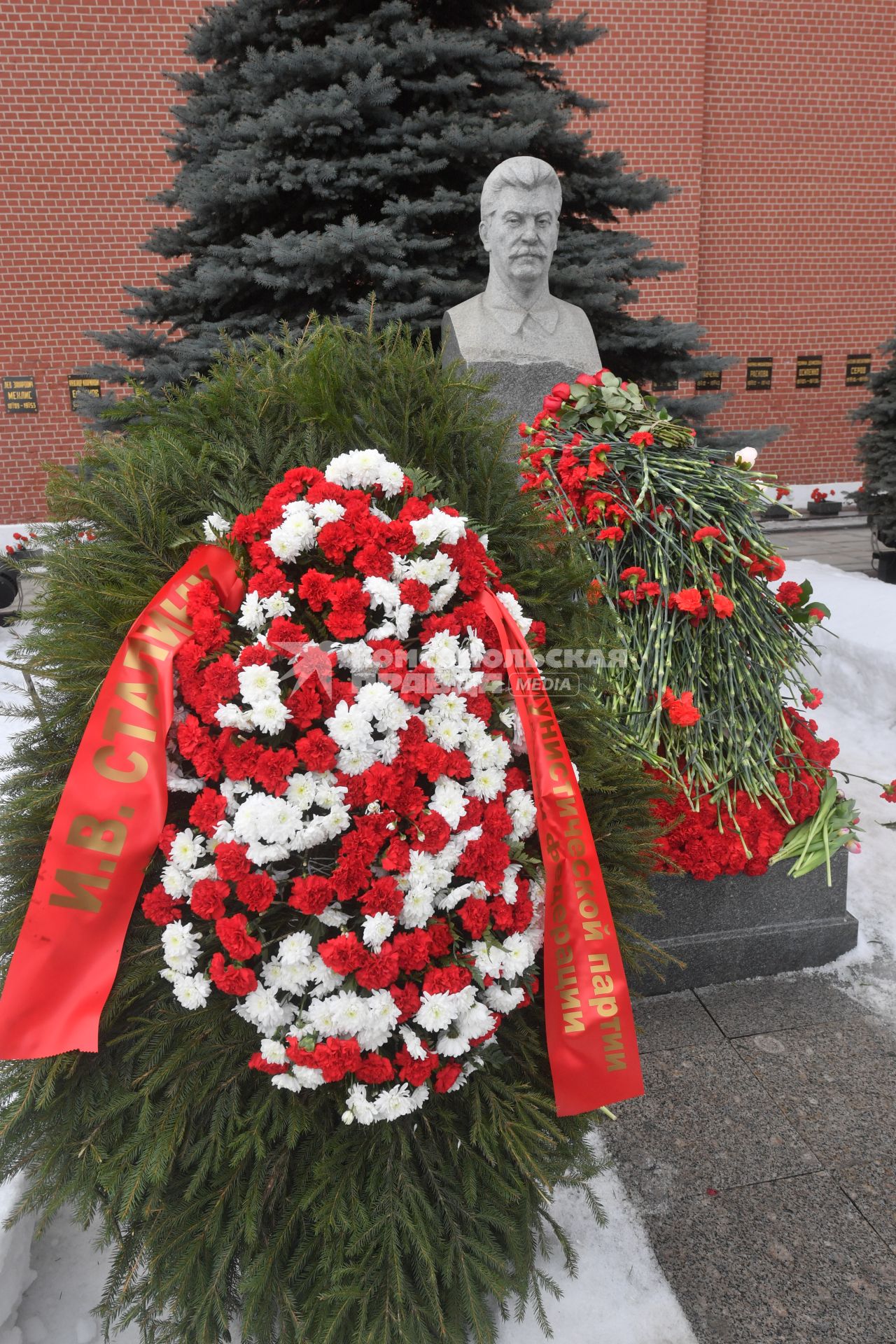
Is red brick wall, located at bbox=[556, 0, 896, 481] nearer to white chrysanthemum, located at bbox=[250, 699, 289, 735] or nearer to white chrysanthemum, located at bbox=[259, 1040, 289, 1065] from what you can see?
white chrysanthemum, located at bbox=[250, 699, 289, 735]

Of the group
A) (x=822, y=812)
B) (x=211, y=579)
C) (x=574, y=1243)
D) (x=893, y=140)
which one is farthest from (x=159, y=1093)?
(x=893, y=140)

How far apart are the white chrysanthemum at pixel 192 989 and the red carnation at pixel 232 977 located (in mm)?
36

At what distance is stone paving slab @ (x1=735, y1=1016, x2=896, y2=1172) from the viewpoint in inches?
86.8

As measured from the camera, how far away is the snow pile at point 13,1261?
1713mm

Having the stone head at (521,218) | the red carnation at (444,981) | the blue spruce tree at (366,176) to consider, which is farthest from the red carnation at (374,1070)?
the blue spruce tree at (366,176)

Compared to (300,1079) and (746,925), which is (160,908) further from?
(746,925)

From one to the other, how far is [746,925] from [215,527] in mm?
2049

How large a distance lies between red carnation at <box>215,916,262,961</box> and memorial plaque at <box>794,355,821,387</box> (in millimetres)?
12907

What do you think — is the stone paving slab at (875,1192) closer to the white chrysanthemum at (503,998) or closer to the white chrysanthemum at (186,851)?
the white chrysanthemum at (503,998)

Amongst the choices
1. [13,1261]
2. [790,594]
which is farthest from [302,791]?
[790,594]

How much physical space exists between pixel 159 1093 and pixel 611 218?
5.37 metres

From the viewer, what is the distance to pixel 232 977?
137 cm

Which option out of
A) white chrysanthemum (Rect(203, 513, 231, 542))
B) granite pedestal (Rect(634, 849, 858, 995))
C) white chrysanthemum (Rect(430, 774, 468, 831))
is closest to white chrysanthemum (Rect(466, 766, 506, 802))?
white chrysanthemum (Rect(430, 774, 468, 831))

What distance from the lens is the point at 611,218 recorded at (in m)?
5.43
